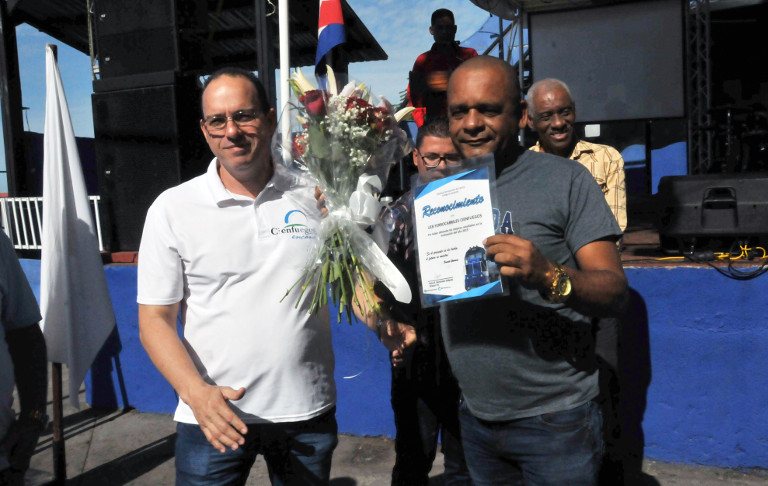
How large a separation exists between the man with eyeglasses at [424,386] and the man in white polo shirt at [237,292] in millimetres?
611

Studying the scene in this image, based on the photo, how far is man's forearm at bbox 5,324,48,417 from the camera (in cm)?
203

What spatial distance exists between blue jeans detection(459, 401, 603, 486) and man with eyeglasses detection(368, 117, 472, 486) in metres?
0.78

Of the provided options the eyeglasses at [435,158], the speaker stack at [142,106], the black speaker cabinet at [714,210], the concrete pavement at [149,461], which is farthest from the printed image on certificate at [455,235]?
the speaker stack at [142,106]

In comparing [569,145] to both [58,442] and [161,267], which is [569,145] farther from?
[58,442]

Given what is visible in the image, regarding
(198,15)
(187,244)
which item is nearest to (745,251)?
(187,244)

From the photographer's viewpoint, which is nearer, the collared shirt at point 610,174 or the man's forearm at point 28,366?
the man's forearm at point 28,366

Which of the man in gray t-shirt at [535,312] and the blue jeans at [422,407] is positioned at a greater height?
the man in gray t-shirt at [535,312]

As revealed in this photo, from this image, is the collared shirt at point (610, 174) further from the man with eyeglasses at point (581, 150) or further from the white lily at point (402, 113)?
the white lily at point (402, 113)

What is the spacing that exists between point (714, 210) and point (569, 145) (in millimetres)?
957

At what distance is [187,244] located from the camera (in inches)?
72.4

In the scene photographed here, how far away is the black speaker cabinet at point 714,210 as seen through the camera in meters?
3.29

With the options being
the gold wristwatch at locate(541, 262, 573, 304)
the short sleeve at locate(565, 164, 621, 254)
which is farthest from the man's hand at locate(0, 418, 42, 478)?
the short sleeve at locate(565, 164, 621, 254)

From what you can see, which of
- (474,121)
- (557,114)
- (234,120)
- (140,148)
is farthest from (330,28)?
(140,148)

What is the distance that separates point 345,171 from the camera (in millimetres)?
1771
